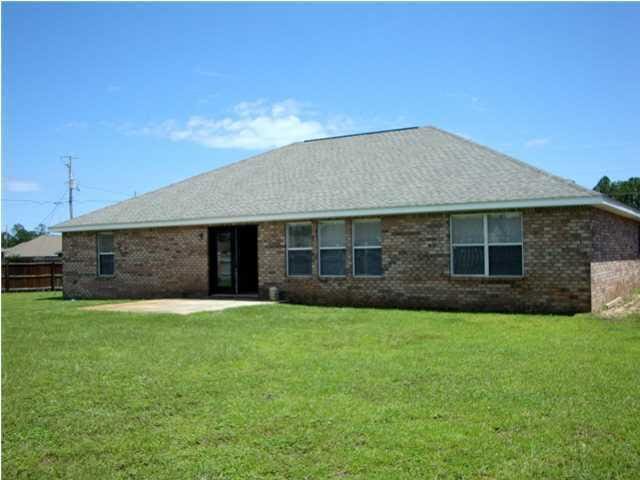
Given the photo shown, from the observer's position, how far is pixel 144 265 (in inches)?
828

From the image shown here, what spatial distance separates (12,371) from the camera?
7.93m

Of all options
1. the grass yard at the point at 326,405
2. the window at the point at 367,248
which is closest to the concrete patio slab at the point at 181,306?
the window at the point at 367,248

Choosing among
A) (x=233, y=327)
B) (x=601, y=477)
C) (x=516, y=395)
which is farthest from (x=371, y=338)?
(x=601, y=477)

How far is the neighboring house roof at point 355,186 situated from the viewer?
14.7 meters

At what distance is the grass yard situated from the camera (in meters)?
4.45

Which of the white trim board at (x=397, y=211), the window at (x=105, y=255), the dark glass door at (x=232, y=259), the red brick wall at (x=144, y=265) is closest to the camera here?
the white trim board at (x=397, y=211)

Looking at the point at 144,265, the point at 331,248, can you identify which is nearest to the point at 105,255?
the point at 144,265

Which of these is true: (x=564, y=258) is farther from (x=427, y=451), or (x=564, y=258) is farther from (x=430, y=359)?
(x=427, y=451)

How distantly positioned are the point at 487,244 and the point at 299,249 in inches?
219

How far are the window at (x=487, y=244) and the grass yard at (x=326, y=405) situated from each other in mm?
3631

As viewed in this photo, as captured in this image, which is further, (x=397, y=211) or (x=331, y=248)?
(x=331, y=248)

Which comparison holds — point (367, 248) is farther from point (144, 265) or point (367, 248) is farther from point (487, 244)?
point (144, 265)

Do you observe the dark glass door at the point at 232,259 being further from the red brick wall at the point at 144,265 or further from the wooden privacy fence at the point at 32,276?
the wooden privacy fence at the point at 32,276

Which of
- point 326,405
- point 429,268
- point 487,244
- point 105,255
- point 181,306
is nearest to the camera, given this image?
point 326,405
